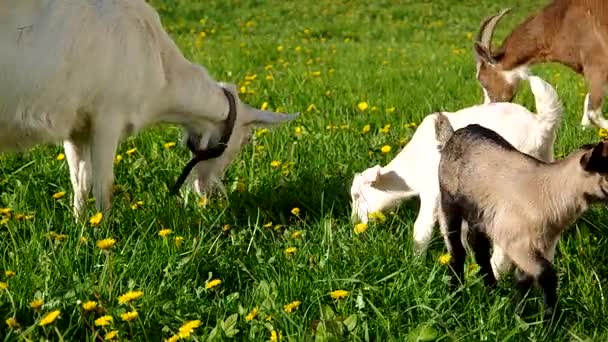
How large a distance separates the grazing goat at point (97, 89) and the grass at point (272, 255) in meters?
0.24

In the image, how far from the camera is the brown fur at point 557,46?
24.4ft

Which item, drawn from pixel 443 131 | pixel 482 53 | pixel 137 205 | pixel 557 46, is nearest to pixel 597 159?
pixel 443 131

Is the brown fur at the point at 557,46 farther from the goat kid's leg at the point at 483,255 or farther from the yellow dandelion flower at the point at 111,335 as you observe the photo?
the yellow dandelion flower at the point at 111,335

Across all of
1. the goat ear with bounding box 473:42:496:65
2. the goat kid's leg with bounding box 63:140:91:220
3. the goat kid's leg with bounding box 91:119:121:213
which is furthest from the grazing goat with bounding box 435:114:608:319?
the goat ear with bounding box 473:42:496:65

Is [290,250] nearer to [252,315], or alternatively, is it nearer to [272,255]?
[272,255]

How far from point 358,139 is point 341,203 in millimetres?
1074

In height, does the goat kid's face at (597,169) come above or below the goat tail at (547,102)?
above

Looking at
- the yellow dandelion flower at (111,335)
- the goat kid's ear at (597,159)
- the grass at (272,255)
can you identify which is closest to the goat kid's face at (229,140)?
the grass at (272,255)

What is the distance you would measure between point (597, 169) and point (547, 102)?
45.3 inches

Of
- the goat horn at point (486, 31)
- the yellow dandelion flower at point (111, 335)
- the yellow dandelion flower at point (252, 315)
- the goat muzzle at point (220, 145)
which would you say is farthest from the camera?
the goat horn at point (486, 31)

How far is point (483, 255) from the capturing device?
3289mm

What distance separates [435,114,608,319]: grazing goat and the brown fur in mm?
4188

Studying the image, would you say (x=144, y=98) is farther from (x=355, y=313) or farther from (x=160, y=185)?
(x=355, y=313)

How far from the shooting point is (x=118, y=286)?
3008 millimetres
